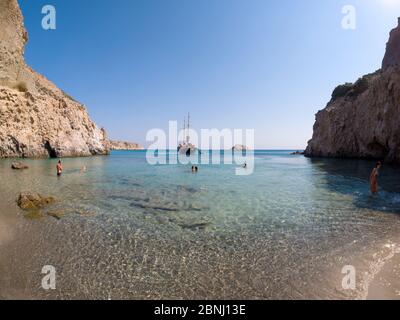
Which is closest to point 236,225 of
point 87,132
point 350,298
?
point 350,298

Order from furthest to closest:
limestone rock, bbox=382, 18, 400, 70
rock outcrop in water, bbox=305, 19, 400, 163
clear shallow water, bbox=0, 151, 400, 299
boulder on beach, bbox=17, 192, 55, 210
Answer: limestone rock, bbox=382, 18, 400, 70 < rock outcrop in water, bbox=305, 19, 400, 163 < boulder on beach, bbox=17, 192, 55, 210 < clear shallow water, bbox=0, 151, 400, 299

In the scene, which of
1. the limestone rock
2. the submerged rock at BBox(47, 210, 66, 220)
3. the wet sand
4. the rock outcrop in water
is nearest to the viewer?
the wet sand

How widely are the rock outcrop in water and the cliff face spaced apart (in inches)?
2580

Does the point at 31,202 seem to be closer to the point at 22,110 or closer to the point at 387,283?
the point at 387,283

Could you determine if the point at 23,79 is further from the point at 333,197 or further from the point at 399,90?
the point at 399,90

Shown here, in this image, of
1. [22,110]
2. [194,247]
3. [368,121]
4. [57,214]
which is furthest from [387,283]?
[22,110]

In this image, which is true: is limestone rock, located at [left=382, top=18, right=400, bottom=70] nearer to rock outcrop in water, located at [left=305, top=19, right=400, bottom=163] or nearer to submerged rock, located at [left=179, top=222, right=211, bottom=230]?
rock outcrop in water, located at [left=305, top=19, right=400, bottom=163]

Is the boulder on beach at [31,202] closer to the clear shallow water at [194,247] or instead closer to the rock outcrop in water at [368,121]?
the clear shallow water at [194,247]

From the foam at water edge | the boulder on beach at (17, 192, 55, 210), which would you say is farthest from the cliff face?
the foam at water edge

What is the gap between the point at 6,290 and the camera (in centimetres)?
514

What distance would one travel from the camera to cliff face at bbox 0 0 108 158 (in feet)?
155

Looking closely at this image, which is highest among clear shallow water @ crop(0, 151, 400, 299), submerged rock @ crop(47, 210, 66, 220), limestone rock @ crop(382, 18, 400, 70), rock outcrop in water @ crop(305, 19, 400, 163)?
limestone rock @ crop(382, 18, 400, 70)

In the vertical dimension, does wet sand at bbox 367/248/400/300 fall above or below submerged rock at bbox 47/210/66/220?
below

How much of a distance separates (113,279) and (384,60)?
263 feet
